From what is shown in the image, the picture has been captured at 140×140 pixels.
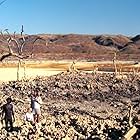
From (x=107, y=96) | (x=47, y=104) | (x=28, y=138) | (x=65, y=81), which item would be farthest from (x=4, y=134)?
(x=65, y=81)

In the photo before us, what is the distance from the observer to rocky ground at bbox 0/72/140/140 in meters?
15.2

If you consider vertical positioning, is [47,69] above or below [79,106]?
below

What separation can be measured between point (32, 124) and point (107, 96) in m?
11.3

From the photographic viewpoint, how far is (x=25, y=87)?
29.7 metres

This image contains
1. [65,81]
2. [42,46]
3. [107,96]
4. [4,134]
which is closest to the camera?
[4,134]

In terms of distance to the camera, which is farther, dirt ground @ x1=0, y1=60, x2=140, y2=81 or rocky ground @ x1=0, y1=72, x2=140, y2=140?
dirt ground @ x1=0, y1=60, x2=140, y2=81

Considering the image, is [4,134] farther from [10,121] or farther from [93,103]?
[93,103]

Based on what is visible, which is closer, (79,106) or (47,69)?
(79,106)

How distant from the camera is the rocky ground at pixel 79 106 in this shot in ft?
50.0

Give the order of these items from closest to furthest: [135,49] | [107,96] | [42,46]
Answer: [107,96] → [135,49] → [42,46]

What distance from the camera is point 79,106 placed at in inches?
1006

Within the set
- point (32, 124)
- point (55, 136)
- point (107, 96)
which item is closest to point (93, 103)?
point (107, 96)

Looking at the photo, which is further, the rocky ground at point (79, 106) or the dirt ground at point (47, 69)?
the dirt ground at point (47, 69)

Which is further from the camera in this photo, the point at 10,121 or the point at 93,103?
the point at 93,103
